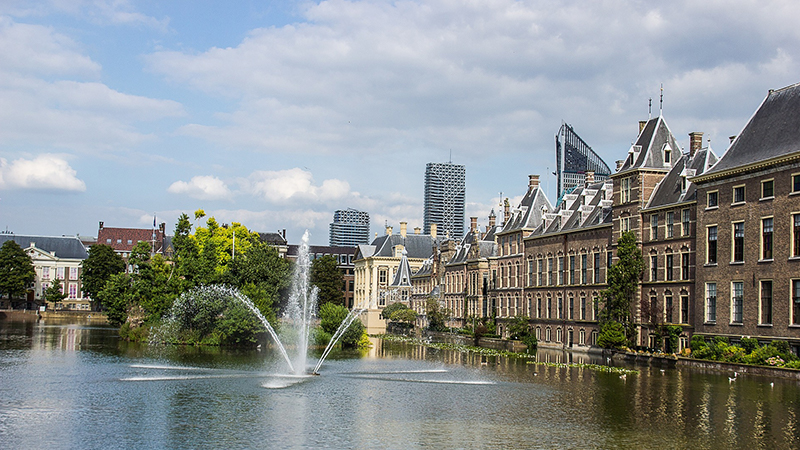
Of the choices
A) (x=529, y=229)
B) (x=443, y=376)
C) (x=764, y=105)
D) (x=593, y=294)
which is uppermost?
(x=764, y=105)

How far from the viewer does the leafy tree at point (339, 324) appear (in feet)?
226

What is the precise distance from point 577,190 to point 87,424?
201 feet

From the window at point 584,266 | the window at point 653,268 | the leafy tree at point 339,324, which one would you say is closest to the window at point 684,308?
the window at point 653,268

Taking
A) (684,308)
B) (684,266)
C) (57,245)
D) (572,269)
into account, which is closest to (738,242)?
(684,266)

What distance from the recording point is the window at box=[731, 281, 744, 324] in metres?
49.1

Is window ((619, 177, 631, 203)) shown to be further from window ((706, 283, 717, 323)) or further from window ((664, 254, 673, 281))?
window ((706, 283, 717, 323))

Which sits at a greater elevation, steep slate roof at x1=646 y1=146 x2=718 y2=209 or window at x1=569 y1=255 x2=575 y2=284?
steep slate roof at x1=646 y1=146 x2=718 y2=209

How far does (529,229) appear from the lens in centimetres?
7800

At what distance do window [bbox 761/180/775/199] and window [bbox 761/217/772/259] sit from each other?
1416mm

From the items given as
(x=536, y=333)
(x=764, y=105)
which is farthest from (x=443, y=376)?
(x=536, y=333)

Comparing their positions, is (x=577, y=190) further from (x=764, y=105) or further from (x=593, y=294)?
(x=764, y=105)

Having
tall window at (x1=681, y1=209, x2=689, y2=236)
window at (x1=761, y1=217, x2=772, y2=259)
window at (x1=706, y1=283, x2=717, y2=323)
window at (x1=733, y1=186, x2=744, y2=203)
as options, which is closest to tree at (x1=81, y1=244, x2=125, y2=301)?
tall window at (x1=681, y1=209, x2=689, y2=236)

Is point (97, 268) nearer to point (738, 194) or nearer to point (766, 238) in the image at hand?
point (738, 194)

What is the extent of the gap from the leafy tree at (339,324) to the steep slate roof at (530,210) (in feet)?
66.1
